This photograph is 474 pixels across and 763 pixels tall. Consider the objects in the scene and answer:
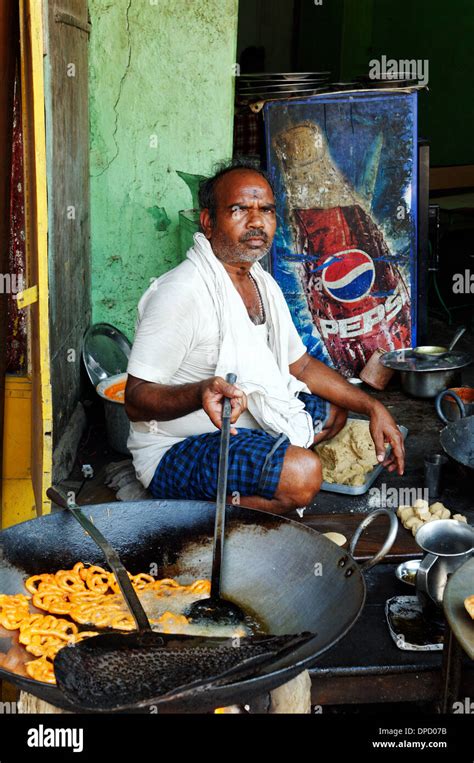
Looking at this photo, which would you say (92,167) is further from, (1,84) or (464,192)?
(464,192)

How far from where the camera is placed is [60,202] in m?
4.55

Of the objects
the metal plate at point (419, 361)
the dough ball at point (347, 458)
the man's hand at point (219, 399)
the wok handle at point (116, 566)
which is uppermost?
the man's hand at point (219, 399)

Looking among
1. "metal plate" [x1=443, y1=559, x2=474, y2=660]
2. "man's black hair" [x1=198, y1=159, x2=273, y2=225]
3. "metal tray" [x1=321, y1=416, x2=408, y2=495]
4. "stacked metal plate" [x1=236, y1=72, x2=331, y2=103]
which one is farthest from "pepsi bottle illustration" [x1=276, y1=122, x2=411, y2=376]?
"metal plate" [x1=443, y1=559, x2=474, y2=660]

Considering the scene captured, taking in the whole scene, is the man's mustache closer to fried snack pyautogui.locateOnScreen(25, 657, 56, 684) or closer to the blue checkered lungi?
the blue checkered lungi

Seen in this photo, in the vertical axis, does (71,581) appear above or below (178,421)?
below

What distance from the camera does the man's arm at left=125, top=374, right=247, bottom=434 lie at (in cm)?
259

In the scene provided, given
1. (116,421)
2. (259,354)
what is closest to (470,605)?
(259,354)

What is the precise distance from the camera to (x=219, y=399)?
264 centimetres

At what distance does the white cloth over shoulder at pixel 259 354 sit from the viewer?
3.50m

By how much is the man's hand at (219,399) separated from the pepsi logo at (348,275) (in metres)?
3.45

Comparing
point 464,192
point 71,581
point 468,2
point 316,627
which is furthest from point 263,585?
point 468,2

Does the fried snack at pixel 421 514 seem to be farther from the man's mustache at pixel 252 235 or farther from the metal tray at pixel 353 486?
the man's mustache at pixel 252 235

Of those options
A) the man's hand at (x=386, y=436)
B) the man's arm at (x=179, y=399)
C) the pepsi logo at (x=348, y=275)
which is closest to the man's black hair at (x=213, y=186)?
the man's arm at (x=179, y=399)

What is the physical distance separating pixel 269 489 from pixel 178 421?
47 cm
